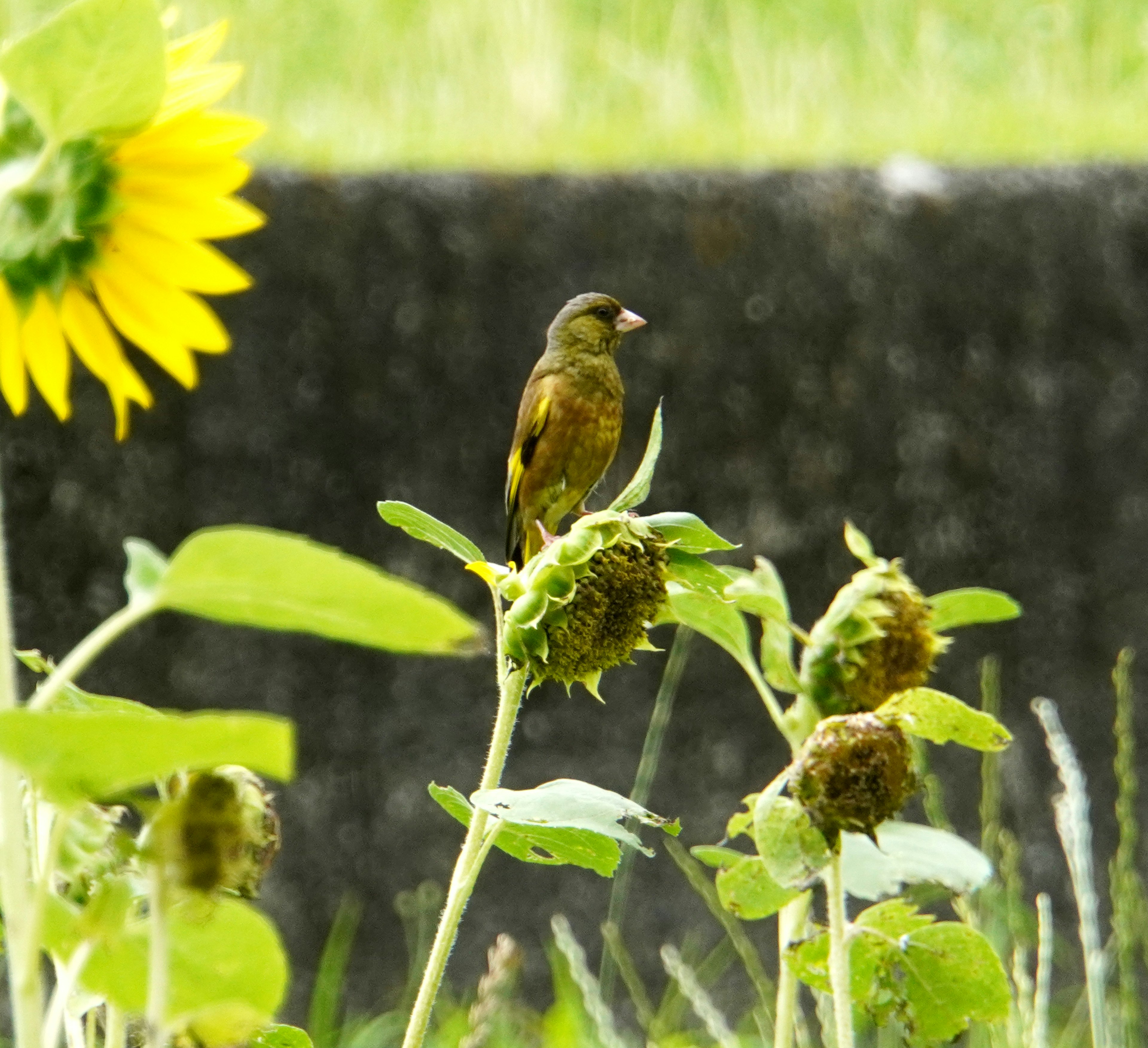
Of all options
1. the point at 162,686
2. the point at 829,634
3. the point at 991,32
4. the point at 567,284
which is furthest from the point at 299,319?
the point at 991,32

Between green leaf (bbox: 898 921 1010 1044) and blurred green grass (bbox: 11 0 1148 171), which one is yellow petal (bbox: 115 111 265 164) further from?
blurred green grass (bbox: 11 0 1148 171)

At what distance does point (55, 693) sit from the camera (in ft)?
1.20

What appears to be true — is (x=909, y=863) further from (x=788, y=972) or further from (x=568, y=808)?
(x=568, y=808)

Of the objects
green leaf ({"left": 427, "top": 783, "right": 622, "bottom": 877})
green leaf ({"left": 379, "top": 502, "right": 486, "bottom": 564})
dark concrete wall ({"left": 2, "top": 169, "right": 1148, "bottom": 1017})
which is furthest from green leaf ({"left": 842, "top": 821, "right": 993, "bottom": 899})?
dark concrete wall ({"left": 2, "top": 169, "right": 1148, "bottom": 1017})

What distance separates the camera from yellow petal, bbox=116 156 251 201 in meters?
0.44

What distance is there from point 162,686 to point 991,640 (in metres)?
1.13

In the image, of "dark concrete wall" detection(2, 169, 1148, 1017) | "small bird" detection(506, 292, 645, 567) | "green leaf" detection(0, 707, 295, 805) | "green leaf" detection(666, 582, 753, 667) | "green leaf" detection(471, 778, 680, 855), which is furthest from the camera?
"dark concrete wall" detection(2, 169, 1148, 1017)

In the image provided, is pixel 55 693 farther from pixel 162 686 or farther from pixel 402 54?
pixel 402 54

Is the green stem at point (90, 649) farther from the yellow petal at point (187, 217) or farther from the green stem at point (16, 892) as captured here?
the yellow petal at point (187, 217)

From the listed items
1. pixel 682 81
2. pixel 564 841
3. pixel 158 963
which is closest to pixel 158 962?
pixel 158 963

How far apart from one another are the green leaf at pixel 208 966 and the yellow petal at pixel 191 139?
0.21 meters

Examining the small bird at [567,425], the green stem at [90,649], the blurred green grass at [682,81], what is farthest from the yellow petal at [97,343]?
the blurred green grass at [682,81]

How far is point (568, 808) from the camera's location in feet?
1.80

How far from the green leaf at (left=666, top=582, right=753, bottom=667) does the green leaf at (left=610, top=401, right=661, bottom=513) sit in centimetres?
4
